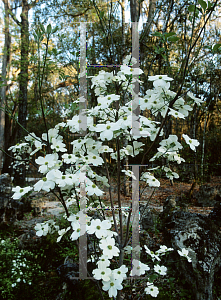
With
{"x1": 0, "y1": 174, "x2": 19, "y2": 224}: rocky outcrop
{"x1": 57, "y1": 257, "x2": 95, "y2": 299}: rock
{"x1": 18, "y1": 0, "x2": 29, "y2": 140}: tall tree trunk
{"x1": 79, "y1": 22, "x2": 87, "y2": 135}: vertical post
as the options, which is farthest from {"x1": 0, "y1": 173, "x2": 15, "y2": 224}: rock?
{"x1": 79, "y1": 22, "x2": 87, "y2": 135}: vertical post

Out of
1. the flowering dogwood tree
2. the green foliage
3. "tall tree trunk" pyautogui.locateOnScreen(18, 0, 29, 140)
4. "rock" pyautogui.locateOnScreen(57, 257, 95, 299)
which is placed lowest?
the green foliage

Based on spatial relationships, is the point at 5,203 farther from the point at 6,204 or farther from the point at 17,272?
the point at 17,272

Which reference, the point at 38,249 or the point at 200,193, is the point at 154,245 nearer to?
the point at 38,249

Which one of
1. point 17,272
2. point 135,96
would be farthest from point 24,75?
point 135,96

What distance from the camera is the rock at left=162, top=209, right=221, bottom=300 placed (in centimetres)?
185

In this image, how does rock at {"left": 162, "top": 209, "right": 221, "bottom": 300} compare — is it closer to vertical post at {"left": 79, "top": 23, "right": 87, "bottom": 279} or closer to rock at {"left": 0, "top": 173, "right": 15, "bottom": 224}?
vertical post at {"left": 79, "top": 23, "right": 87, "bottom": 279}

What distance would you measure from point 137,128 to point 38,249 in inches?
96.3

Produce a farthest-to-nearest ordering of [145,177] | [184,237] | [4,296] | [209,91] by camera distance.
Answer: [209,91]
[184,237]
[4,296]
[145,177]

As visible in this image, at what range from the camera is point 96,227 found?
0.89 m

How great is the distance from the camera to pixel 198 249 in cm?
196

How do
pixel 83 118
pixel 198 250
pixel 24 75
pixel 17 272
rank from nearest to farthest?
1. pixel 83 118
2. pixel 198 250
3. pixel 17 272
4. pixel 24 75

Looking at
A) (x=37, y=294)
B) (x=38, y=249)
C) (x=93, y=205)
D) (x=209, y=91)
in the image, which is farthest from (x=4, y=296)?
(x=209, y=91)

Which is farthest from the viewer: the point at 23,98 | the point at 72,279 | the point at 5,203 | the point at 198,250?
the point at 23,98

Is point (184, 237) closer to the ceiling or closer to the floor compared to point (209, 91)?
closer to the floor
